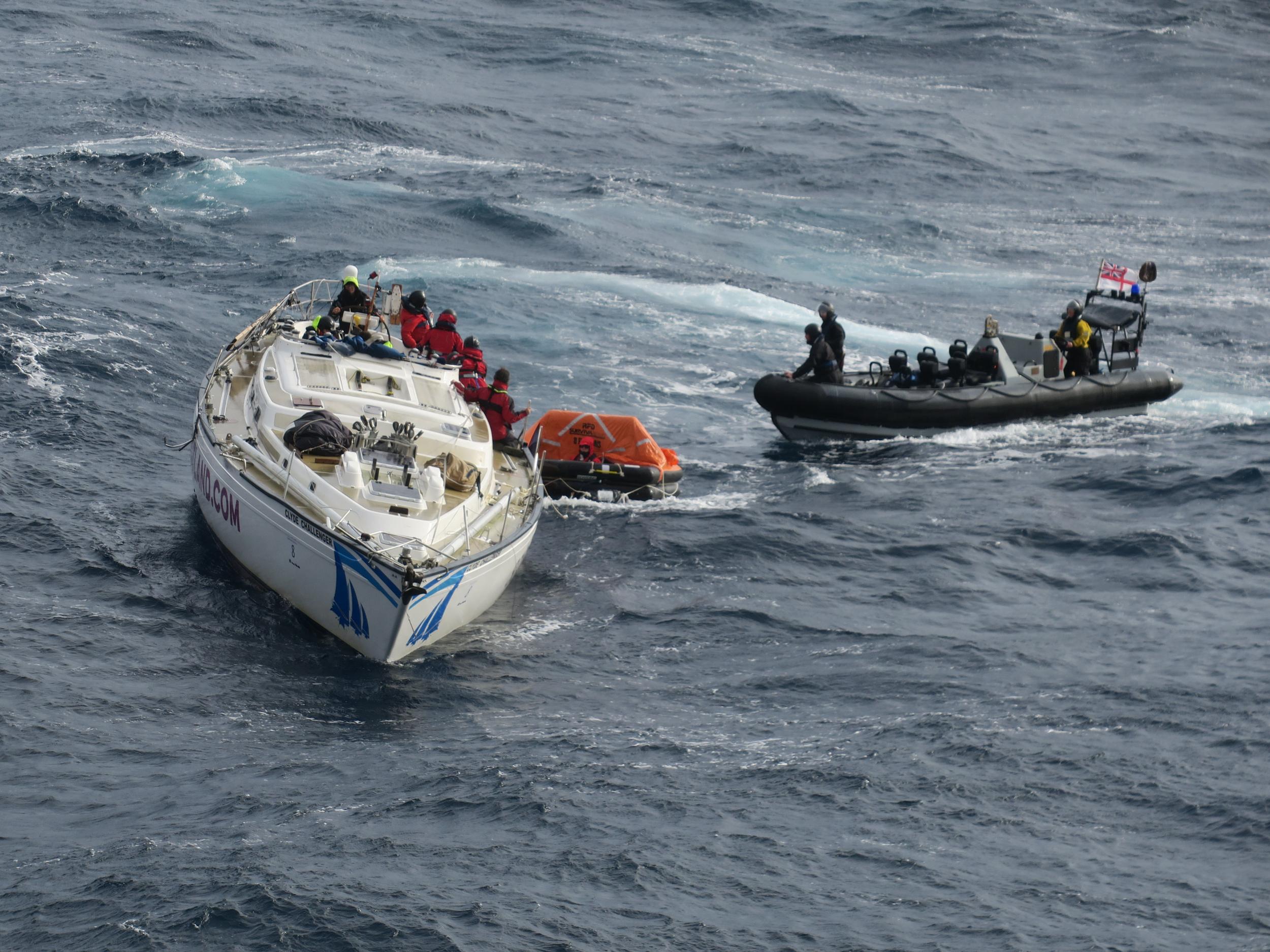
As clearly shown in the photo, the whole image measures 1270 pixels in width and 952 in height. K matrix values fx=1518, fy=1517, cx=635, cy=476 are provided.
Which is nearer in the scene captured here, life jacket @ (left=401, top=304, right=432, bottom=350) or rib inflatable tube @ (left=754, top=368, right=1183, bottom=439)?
life jacket @ (left=401, top=304, right=432, bottom=350)

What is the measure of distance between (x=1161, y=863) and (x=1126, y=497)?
10.5 meters

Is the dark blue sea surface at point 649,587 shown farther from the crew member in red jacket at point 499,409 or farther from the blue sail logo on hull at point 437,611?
the crew member in red jacket at point 499,409

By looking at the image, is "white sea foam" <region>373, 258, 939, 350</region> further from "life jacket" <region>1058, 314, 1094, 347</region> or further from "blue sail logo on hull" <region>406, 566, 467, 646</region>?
"blue sail logo on hull" <region>406, 566, 467, 646</region>

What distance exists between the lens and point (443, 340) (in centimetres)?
2105

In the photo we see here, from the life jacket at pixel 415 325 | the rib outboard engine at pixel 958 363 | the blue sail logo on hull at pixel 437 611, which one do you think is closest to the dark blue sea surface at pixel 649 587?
the blue sail logo on hull at pixel 437 611

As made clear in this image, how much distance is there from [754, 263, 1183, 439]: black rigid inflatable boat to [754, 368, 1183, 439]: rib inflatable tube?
12 mm

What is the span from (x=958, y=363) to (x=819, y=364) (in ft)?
8.93

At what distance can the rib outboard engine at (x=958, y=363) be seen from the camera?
83.1ft

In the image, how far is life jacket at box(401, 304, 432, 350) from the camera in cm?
2131

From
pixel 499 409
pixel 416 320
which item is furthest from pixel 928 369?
pixel 416 320

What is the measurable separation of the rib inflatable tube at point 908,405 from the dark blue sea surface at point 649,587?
1.39 feet

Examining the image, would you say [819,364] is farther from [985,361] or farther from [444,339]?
[444,339]

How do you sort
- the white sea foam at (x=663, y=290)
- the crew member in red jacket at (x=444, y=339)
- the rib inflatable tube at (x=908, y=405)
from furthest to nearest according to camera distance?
the white sea foam at (x=663, y=290) < the rib inflatable tube at (x=908, y=405) < the crew member in red jacket at (x=444, y=339)

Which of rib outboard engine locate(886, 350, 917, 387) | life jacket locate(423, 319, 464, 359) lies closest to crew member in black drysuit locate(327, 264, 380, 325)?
life jacket locate(423, 319, 464, 359)
